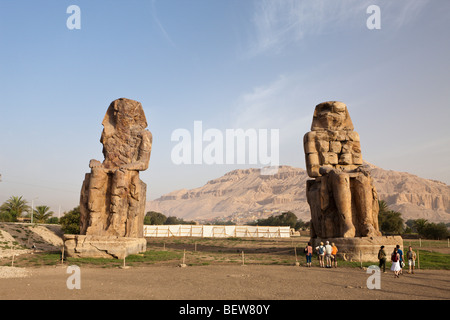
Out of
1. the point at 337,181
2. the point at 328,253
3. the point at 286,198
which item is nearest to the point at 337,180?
the point at 337,181

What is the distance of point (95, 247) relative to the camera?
11484 mm

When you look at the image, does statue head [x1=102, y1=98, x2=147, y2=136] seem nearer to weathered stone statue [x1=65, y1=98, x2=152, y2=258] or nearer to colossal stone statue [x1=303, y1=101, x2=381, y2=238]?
weathered stone statue [x1=65, y1=98, x2=152, y2=258]

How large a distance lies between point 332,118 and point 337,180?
324 cm

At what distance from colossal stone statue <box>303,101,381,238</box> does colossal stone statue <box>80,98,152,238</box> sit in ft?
20.7

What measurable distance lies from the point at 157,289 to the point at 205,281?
1.39 m

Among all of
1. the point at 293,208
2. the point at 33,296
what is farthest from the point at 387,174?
the point at 33,296

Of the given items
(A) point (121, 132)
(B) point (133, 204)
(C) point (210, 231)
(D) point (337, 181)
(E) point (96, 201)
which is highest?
(A) point (121, 132)

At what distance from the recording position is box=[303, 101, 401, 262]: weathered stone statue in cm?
1156

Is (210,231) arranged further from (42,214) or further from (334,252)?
(334,252)

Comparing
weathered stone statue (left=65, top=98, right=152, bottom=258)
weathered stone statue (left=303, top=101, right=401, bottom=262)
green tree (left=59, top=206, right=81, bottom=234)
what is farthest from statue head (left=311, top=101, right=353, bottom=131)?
green tree (left=59, top=206, right=81, bottom=234)

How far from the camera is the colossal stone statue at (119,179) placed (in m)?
12.3
